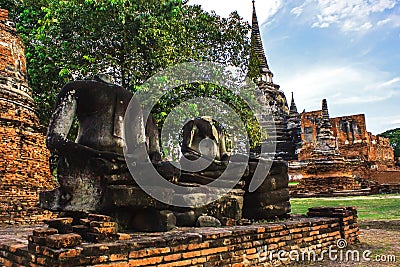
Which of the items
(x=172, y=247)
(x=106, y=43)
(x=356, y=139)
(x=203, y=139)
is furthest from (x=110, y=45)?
(x=356, y=139)

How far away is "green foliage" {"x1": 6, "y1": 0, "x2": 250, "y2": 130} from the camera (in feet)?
36.1

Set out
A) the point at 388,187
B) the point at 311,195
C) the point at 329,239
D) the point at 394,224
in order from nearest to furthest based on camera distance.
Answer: the point at 329,239 → the point at 394,224 → the point at 311,195 → the point at 388,187

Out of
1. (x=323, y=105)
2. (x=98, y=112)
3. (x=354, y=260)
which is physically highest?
(x=323, y=105)

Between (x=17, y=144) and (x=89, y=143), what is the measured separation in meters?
6.71

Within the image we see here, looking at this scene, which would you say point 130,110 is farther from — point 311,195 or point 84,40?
point 311,195

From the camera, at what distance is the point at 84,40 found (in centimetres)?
1131

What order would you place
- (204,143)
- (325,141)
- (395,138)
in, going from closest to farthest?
(204,143)
(325,141)
(395,138)

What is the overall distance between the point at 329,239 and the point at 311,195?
42.9ft

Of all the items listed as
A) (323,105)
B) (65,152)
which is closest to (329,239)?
(65,152)

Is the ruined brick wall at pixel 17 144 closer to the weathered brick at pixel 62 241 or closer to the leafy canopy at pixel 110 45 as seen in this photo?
the leafy canopy at pixel 110 45

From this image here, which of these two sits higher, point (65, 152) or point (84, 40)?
point (84, 40)

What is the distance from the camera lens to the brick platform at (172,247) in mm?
3049

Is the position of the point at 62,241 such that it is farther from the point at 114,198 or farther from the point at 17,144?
the point at 17,144

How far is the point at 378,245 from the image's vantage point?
5.66 metres
